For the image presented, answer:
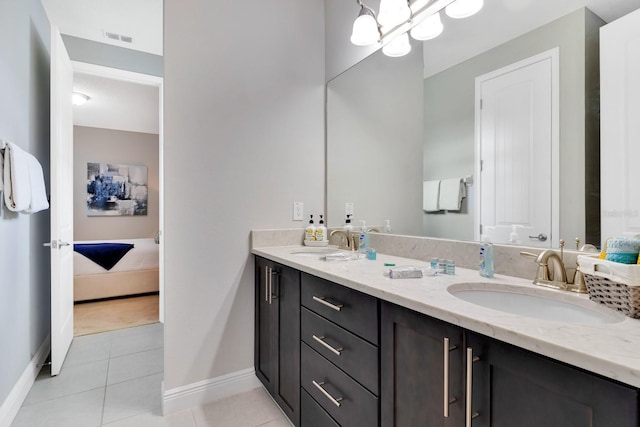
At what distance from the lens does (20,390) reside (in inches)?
71.2

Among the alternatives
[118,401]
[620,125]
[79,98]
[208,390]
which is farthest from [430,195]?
[79,98]

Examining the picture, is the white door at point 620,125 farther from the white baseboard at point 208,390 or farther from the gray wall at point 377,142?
the white baseboard at point 208,390

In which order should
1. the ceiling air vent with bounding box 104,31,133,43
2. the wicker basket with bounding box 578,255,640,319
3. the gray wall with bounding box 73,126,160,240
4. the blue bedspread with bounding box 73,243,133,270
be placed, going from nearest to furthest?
the wicker basket with bounding box 578,255,640,319
the ceiling air vent with bounding box 104,31,133,43
the blue bedspread with bounding box 73,243,133,270
the gray wall with bounding box 73,126,160,240

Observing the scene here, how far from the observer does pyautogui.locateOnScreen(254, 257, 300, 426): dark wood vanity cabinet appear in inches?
60.3

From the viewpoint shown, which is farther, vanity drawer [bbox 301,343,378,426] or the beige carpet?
the beige carpet

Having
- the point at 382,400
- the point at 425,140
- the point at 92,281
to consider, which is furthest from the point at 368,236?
the point at 92,281

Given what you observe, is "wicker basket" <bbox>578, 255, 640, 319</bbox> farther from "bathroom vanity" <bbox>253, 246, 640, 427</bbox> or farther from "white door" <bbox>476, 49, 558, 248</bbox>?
"white door" <bbox>476, 49, 558, 248</bbox>

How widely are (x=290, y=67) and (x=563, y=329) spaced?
2080 mm

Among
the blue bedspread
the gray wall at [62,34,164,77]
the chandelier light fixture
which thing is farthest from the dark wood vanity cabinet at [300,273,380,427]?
the blue bedspread

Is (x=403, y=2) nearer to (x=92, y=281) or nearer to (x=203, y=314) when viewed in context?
(x=203, y=314)

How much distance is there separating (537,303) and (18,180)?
2.42 metres

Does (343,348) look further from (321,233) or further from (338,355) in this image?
(321,233)

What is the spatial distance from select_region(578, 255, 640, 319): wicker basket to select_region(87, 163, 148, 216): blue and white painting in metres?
6.33

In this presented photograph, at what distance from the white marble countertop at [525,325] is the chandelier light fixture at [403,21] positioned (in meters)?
1.18
